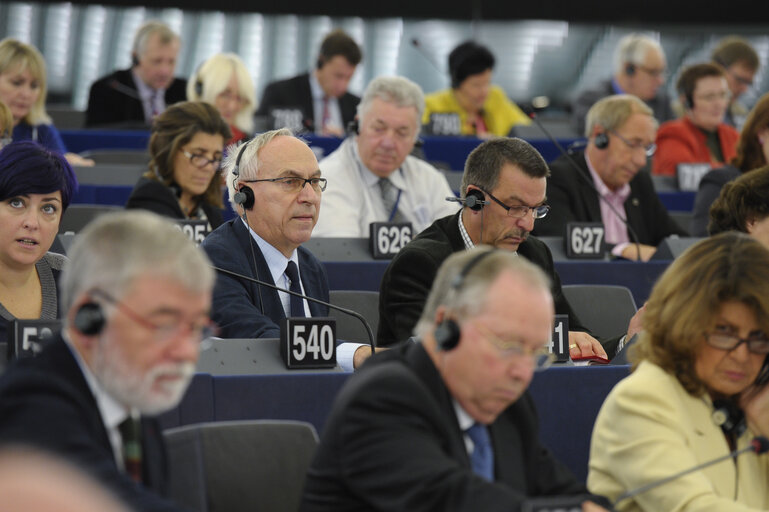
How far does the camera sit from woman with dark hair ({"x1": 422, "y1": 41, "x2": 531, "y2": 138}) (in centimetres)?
733

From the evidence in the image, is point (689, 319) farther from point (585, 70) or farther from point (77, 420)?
point (585, 70)

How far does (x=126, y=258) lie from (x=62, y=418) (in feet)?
0.81

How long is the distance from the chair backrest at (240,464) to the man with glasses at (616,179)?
10.0 feet

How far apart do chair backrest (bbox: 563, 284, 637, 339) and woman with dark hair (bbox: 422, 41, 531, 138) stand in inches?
130

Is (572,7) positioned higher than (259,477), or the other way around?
(572,7)

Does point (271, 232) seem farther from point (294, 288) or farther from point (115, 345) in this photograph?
point (115, 345)

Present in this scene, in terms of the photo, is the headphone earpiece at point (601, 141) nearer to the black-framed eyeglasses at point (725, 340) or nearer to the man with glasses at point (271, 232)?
the man with glasses at point (271, 232)

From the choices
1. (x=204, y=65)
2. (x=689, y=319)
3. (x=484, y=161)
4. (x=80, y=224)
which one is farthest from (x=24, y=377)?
(x=204, y=65)

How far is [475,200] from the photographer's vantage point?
3.62 meters

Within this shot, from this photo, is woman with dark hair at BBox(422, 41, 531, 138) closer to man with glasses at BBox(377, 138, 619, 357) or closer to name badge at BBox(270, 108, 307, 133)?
name badge at BBox(270, 108, 307, 133)

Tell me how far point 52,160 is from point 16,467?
2.34 meters

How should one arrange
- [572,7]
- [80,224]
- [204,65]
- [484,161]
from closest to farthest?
[484,161] → [80,224] → [204,65] → [572,7]

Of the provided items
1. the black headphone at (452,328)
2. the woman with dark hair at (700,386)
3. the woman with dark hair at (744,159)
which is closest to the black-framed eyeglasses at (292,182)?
the woman with dark hair at (700,386)

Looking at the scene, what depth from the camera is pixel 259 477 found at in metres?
2.33
